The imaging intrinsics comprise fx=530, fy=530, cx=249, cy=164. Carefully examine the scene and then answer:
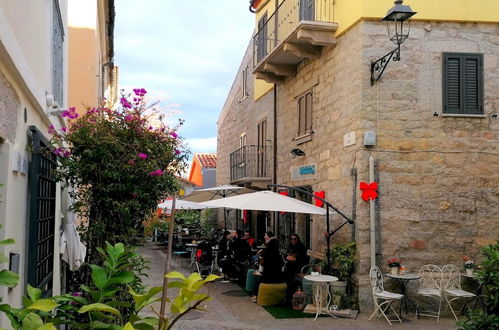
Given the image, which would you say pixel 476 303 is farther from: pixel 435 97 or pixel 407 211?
pixel 435 97

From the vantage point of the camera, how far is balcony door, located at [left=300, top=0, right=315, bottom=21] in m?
12.5

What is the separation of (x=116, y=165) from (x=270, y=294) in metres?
5.68

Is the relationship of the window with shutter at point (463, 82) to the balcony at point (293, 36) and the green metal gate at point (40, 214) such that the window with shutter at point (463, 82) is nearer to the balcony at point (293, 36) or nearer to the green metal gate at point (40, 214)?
the balcony at point (293, 36)

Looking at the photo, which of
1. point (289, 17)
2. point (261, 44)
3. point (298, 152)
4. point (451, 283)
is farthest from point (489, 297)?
point (261, 44)

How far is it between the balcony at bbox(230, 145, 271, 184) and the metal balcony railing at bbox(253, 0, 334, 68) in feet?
11.0

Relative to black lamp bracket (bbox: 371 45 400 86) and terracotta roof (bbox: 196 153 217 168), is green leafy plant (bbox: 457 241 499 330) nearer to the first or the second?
black lamp bracket (bbox: 371 45 400 86)

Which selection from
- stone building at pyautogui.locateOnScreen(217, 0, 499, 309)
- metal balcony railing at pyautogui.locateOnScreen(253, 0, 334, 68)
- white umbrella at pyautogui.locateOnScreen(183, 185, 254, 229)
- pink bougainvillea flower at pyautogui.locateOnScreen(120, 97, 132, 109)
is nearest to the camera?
pink bougainvillea flower at pyautogui.locateOnScreen(120, 97, 132, 109)

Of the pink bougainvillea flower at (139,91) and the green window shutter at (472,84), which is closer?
the pink bougainvillea flower at (139,91)

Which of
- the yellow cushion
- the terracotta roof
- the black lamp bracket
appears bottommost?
the yellow cushion

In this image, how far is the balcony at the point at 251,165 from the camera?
1681 cm

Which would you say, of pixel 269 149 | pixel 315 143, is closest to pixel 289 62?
pixel 315 143

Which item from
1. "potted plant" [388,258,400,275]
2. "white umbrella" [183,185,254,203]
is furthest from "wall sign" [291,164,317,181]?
"potted plant" [388,258,400,275]

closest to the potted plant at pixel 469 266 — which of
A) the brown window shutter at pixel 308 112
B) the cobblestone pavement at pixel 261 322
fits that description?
the cobblestone pavement at pixel 261 322

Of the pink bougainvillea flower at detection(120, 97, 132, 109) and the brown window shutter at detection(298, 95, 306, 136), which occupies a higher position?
the brown window shutter at detection(298, 95, 306, 136)
